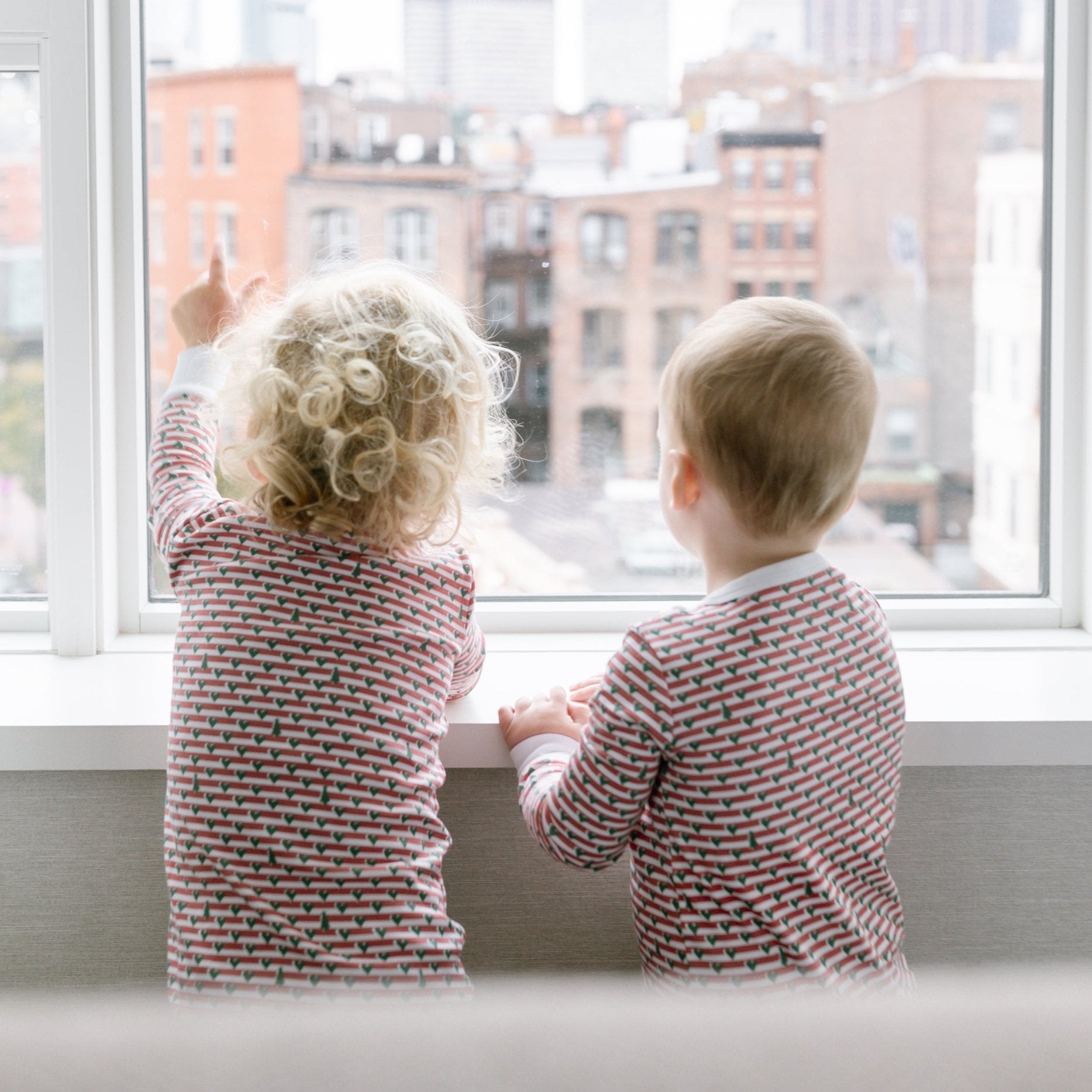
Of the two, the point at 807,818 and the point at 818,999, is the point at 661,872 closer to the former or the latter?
the point at 807,818

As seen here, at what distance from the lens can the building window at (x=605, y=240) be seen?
137cm

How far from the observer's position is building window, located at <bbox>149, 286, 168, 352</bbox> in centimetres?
135

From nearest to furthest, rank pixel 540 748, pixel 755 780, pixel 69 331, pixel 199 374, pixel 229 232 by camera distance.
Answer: pixel 755 780, pixel 540 748, pixel 199 374, pixel 69 331, pixel 229 232

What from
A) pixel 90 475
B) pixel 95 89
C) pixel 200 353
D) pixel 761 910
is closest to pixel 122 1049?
pixel 761 910

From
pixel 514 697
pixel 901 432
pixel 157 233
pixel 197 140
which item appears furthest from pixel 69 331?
pixel 901 432

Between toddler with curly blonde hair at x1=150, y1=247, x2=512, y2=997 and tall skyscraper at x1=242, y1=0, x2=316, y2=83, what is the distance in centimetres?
49

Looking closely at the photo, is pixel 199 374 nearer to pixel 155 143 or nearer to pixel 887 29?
pixel 155 143

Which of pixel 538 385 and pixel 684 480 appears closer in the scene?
pixel 684 480

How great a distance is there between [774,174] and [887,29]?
0.23 metres

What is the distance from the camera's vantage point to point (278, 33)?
4.42ft

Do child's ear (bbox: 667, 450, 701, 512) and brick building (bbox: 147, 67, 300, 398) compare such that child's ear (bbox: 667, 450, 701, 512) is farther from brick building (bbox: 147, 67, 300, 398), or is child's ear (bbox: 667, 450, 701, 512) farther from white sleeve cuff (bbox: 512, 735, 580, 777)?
Answer: brick building (bbox: 147, 67, 300, 398)

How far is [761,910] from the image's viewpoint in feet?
2.88

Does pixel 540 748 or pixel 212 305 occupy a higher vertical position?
pixel 212 305

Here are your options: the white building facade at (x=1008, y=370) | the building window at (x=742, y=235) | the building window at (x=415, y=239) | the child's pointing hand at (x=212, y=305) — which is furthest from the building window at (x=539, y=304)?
the white building facade at (x=1008, y=370)
